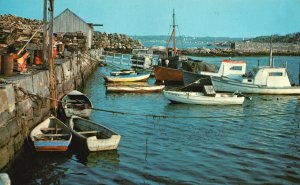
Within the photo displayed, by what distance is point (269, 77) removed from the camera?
91.9ft

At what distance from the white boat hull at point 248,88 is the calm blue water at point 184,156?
24.9 ft

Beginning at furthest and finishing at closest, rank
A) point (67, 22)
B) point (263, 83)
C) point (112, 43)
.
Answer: point (112, 43) → point (67, 22) → point (263, 83)

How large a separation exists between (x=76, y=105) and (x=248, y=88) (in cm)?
1465

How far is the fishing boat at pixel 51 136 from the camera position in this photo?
40.0 ft

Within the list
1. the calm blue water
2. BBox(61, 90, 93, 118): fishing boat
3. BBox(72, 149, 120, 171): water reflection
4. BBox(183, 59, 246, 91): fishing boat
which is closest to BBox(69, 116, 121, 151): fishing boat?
BBox(72, 149, 120, 171): water reflection

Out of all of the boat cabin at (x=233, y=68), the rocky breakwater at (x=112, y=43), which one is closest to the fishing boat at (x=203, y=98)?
the boat cabin at (x=233, y=68)

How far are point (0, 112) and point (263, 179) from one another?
303 inches

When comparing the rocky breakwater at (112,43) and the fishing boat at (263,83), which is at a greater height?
the rocky breakwater at (112,43)

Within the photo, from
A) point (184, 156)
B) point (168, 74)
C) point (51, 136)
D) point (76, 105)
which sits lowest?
point (184, 156)

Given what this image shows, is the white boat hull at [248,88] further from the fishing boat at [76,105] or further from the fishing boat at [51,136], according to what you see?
the fishing boat at [51,136]

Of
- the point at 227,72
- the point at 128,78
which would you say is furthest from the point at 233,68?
the point at 128,78

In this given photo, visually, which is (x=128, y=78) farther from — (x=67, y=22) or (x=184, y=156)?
(x=67, y=22)

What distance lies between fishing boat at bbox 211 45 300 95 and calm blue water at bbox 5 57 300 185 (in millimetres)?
7657

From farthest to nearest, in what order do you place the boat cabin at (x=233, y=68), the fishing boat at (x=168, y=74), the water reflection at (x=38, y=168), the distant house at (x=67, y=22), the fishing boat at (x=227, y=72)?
the distant house at (x=67, y=22) → the fishing boat at (x=168, y=74) → the boat cabin at (x=233, y=68) → the fishing boat at (x=227, y=72) → the water reflection at (x=38, y=168)
